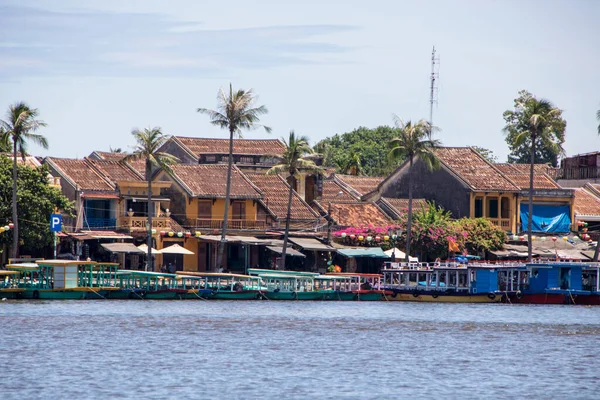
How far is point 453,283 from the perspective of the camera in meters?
78.6

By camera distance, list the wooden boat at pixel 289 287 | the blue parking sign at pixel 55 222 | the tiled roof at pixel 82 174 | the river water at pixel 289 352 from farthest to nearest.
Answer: the tiled roof at pixel 82 174 < the blue parking sign at pixel 55 222 < the wooden boat at pixel 289 287 < the river water at pixel 289 352

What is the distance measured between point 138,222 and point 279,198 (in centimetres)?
1213

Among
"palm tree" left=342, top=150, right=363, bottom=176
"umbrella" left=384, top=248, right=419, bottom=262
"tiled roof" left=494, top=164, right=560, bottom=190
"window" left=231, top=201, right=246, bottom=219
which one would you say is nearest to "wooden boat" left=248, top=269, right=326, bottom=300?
"umbrella" left=384, top=248, right=419, bottom=262

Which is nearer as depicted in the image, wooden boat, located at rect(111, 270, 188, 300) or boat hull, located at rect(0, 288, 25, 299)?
boat hull, located at rect(0, 288, 25, 299)

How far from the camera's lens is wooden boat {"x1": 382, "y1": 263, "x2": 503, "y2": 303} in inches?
3012

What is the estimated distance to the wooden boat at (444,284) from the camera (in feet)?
251

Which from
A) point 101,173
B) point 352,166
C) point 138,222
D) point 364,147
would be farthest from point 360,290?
point 364,147

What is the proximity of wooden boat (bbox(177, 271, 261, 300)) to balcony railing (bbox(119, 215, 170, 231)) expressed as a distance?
31.8 feet

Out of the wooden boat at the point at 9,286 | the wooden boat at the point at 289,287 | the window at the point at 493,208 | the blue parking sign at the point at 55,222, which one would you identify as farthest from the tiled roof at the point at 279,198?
the wooden boat at the point at 9,286

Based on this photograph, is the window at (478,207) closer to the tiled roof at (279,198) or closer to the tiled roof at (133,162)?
the tiled roof at (279,198)

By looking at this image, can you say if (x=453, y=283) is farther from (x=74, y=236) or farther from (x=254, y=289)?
(x=74, y=236)

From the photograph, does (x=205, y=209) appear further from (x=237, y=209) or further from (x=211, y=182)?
(x=237, y=209)

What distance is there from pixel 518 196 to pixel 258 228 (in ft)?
67.8

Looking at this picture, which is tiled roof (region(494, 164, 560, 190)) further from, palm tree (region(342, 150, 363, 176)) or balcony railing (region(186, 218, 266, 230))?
balcony railing (region(186, 218, 266, 230))
